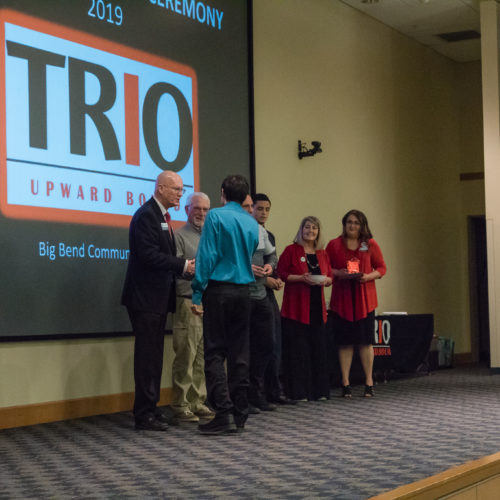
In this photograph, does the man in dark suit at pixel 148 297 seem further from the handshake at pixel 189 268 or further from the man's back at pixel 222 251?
the man's back at pixel 222 251

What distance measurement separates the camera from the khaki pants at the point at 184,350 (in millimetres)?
4961

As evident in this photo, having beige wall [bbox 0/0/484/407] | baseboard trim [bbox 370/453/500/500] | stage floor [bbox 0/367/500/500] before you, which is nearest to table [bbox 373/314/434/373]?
beige wall [bbox 0/0/484/407]

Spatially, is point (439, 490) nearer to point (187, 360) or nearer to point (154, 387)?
point (154, 387)

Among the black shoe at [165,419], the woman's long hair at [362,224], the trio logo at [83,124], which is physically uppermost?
the trio logo at [83,124]

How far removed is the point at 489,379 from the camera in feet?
25.4

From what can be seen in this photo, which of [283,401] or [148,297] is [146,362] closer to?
[148,297]

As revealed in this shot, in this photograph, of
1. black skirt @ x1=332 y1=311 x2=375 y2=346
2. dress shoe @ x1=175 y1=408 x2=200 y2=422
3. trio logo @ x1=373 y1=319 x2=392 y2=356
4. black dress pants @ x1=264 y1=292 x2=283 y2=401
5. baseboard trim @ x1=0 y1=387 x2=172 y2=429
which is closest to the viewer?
baseboard trim @ x1=0 y1=387 x2=172 y2=429

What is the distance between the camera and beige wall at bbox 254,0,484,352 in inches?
284

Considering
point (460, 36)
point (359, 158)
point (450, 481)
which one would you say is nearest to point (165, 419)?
point (450, 481)

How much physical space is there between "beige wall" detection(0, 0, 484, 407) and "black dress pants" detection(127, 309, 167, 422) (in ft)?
2.37

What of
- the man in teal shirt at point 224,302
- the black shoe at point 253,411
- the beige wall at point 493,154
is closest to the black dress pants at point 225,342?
the man in teal shirt at point 224,302

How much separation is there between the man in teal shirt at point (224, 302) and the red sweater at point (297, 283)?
1394 millimetres

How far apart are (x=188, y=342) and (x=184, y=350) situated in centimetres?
5

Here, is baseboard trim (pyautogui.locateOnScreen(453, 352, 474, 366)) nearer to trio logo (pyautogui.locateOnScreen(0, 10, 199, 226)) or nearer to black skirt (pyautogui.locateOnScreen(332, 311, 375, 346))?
black skirt (pyautogui.locateOnScreen(332, 311, 375, 346))
